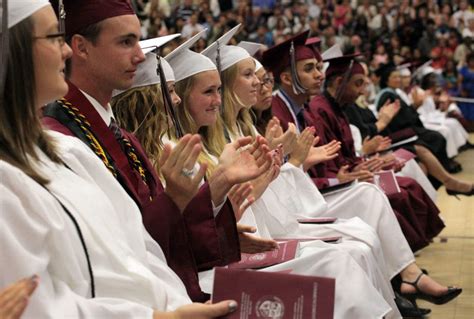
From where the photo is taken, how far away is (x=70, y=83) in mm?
3930

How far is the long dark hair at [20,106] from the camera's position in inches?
107

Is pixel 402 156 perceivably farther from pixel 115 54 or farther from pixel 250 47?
pixel 115 54

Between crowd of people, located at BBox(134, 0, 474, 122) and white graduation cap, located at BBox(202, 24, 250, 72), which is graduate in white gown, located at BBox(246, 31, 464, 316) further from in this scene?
crowd of people, located at BBox(134, 0, 474, 122)

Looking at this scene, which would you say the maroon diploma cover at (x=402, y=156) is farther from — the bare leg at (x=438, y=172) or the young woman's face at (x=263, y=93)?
the young woman's face at (x=263, y=93)

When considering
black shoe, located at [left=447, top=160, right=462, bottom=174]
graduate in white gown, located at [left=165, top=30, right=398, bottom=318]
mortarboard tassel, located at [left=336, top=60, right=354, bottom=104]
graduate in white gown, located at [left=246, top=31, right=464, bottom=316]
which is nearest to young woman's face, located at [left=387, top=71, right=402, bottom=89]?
black shoe, located at [left=447, top=160, right=462, bottom=174]

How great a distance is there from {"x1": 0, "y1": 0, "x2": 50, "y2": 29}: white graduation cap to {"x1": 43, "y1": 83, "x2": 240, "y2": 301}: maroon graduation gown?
0.92m

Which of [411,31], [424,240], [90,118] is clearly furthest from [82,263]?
[411,31]

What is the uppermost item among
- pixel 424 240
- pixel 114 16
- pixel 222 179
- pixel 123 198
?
pixel 114 16

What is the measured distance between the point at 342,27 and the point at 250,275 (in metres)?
21.2

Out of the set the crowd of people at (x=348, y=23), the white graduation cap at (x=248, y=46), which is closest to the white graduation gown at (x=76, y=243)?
the white graduation cap at (x=248, y=46)

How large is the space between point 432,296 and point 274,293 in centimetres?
393

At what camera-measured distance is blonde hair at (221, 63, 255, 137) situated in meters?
6.12

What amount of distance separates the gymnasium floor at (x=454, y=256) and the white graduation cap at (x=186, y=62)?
234 centimetres

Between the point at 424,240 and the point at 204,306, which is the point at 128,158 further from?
the point at 424,240
